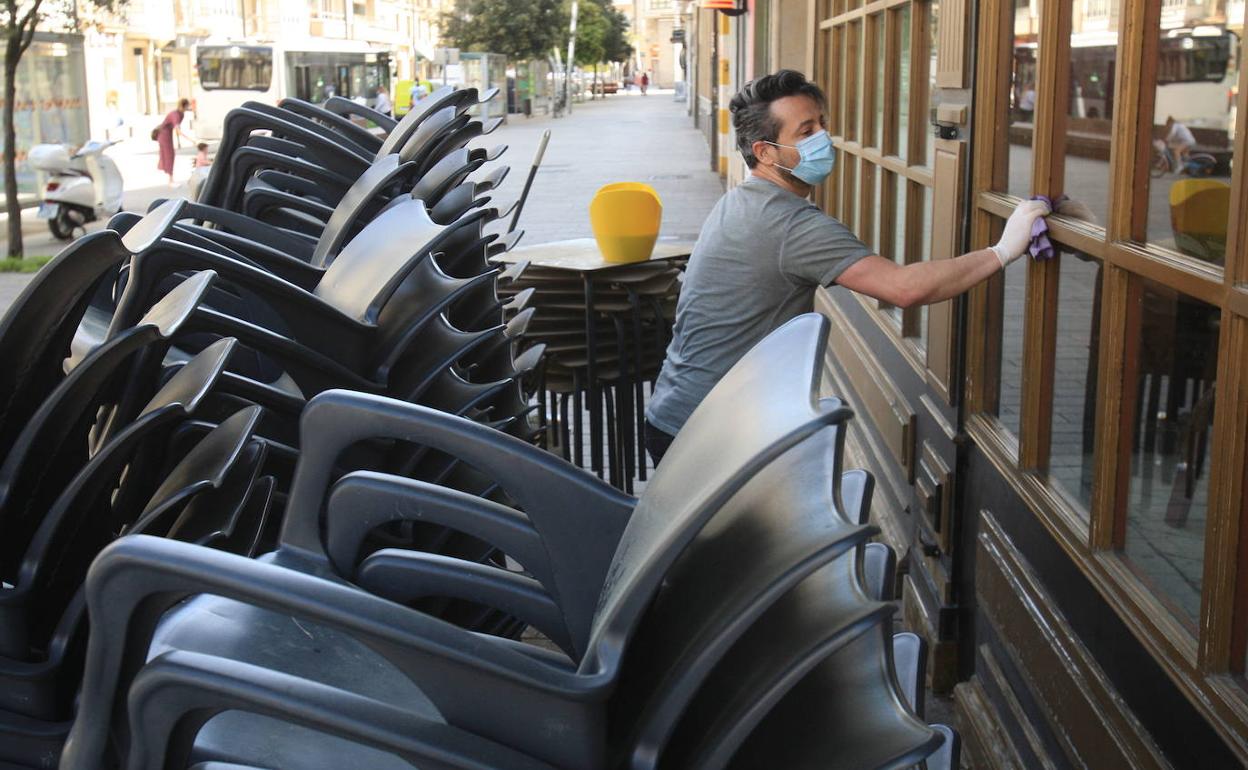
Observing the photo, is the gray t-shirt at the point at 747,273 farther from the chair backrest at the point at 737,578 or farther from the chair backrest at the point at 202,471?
the chair backrest at the point at 737,578

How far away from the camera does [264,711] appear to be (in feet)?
2.95

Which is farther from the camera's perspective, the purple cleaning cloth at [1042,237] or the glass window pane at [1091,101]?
the purple cleaning cloth at [1042,237]

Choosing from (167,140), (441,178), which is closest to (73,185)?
(167,140)

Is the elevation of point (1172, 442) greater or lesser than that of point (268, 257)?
lesser

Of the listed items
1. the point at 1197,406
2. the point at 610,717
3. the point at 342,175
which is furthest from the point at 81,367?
the point at 342,175

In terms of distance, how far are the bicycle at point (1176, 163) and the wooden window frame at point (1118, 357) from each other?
0.11 ft

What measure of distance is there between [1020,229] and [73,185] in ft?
48.7

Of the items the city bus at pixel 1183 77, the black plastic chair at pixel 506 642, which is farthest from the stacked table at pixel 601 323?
the black plastic chair at pixel 506 642

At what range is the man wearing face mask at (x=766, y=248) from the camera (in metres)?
2.96

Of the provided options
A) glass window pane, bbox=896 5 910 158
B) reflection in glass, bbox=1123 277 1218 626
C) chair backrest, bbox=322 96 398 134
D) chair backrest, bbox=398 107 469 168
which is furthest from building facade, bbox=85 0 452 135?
reflection in glass, bbox=1123 277 1218 626

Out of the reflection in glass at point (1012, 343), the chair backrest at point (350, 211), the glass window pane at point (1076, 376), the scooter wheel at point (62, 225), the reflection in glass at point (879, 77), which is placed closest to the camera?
the glass window pane at point (1076, 376)

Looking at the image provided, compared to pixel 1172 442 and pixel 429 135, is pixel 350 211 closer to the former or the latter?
pixel 429 135

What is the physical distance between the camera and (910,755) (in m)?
0.97

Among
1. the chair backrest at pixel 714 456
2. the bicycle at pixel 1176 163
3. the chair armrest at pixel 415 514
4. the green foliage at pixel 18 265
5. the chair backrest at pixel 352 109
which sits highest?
the chair backrest at pixel 352 109
